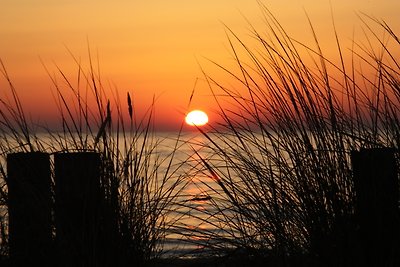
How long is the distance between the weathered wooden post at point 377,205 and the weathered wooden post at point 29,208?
1.05 meters

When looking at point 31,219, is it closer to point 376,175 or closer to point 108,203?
point 108,203

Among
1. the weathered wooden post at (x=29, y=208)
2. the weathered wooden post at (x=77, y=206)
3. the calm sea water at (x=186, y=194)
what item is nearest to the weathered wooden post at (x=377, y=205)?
the calm sea water at (x=186, y=194)

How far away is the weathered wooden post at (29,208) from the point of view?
2320mm

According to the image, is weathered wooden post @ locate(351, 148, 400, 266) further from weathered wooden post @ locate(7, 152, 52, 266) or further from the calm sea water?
weathered wooden post @ locate(7, 152, 52, 266)

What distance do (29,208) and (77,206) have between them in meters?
0.18

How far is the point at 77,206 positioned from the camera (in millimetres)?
2312

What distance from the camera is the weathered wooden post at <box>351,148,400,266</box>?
1.96m

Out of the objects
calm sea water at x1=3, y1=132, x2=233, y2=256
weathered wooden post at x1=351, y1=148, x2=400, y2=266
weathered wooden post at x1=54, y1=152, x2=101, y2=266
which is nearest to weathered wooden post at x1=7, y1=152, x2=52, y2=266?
weathered wooden post at x1=54, y1=152, x2=101, y2=266

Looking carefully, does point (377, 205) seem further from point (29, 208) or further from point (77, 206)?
point (29, 208)

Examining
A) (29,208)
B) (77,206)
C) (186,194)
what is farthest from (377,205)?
(186,194)

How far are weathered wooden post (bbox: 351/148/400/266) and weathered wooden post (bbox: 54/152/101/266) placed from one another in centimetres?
86

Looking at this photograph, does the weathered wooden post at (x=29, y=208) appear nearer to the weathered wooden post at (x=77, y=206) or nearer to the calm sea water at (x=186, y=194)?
the weathered wooden post at (x=77, y=206)

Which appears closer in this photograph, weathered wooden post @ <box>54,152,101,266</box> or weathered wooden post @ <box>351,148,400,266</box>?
weathered wooden post @ <box>351,148,400,266</box>

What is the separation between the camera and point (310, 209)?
207cm
